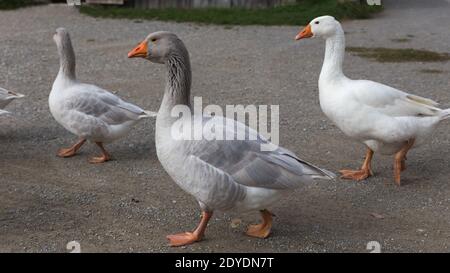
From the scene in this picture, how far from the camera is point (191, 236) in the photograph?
15.4 feet

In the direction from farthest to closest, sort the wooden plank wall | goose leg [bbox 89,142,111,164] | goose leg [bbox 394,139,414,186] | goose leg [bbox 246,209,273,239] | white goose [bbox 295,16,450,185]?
the wooden plank wall < goose leg [bbox 89,142,111,164] < goose leg [bbox 394,139,414,186] < white goose [bbox 295,16,450,185] < goose leg [bbox 246,209,273,239]

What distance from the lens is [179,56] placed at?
4.72m

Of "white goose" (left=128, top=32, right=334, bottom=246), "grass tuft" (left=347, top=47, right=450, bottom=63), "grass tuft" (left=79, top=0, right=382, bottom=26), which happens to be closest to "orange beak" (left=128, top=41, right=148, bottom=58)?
"white goose" (left=128, top=32, right=334, bottom=246)

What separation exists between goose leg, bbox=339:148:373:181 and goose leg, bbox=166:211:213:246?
1893mm

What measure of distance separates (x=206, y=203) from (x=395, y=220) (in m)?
1.66

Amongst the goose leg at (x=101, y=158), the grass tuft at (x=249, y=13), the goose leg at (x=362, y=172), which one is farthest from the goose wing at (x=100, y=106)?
the grass tuft at (x=249, y=13)

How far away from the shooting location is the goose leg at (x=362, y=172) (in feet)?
19.9

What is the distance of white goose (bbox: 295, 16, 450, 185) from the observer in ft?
18.9

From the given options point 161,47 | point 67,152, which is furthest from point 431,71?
point 161,47

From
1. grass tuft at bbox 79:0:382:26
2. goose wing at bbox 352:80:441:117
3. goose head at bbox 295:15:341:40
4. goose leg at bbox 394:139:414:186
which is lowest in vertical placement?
goose leg at bbox 394:139:414:186

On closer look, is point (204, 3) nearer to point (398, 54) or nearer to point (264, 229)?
point (398, 54)

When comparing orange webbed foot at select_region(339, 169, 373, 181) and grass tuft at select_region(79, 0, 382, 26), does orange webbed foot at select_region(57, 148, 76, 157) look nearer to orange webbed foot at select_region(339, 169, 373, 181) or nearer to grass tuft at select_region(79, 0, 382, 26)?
orange webbed foot at select_region(339, 169, 373, 181)

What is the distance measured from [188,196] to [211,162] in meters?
1.19

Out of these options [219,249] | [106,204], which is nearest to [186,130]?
[219,249]
